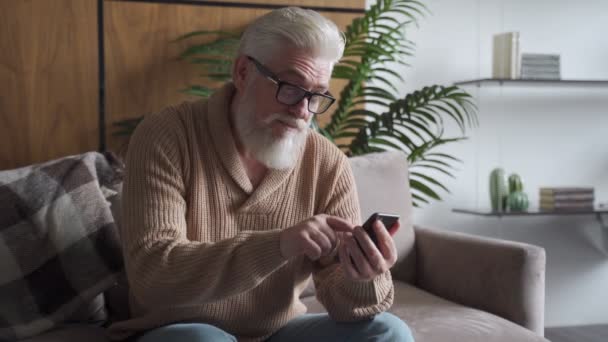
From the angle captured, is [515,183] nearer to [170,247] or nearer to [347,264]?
[347,264]

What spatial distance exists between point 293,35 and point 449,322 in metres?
0.85

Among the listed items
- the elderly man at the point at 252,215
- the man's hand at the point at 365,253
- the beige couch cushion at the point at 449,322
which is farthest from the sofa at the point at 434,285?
the man's hand at the point at 365,253

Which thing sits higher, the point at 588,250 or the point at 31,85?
the point at 31,85

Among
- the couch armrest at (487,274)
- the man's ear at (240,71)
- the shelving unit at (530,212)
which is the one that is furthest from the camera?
the shelving unit at (530,212)

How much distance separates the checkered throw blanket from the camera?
5.37ft

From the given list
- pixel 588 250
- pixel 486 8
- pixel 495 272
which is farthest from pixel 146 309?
pixel 588 250

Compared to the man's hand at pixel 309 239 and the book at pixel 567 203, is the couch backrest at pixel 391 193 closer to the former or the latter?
the man's hand at pixel 309 239

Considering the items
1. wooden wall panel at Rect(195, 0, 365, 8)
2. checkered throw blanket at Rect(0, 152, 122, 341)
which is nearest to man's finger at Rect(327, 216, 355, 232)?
checkered throw blanket at Rect(0, 152, 122, 341)

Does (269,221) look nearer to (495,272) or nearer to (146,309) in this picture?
(146,309)

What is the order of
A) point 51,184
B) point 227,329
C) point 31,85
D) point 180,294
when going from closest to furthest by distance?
1. point 180,294
2. point 227,329
3. point 51,184
4. point 31,85

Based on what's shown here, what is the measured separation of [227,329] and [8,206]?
2.05ft

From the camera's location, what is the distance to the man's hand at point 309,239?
125 cm

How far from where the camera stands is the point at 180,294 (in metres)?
1.36

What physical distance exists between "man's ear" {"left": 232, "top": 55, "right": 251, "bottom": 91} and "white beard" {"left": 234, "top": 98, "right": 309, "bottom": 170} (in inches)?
1.9
